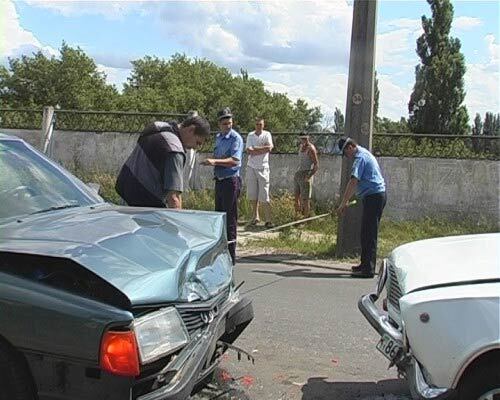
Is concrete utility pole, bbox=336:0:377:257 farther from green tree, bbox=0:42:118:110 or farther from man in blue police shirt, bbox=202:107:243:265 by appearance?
green tree, bbox=0:42:118:110

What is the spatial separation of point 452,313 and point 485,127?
84.9 ft

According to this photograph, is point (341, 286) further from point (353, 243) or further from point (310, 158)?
point (310, 158)

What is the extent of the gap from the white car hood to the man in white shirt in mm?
8287

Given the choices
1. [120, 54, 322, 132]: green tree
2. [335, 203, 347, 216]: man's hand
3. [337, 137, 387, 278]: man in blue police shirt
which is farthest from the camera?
[120, 54, 322, 132]: green tree

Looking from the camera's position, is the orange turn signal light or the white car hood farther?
the white car hood

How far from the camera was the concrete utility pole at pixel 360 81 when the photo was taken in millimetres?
9141

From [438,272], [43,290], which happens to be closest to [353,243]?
[438,272]

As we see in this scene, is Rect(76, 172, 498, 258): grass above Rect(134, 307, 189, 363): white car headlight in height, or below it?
below

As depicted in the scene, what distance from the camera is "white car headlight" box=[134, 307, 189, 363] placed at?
9.29 feet

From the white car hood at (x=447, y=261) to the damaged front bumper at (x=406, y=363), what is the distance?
0.26m

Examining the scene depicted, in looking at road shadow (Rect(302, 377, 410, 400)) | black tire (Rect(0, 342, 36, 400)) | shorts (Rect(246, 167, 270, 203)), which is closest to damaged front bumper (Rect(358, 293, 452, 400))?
road shadow (Rect(302, 377, 410, 400))

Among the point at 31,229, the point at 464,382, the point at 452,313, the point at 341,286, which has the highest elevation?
the point at 31,229

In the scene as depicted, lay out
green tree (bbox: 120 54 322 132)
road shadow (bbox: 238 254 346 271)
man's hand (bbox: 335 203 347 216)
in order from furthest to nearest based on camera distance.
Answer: green tree (bbox: 120 54 322 132) → road shadow (bbox: 238 254 346 271) → man's hand (bbox: 335 203 347 216)

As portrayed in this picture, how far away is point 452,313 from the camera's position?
123 inches
